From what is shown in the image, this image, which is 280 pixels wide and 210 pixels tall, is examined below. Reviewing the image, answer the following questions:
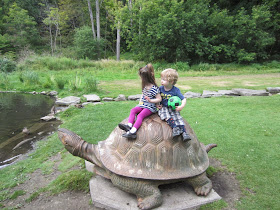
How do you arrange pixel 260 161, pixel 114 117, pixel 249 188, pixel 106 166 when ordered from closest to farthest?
pixel 106 166, pixel 249 188, pixel 260 161, pixel 114 117

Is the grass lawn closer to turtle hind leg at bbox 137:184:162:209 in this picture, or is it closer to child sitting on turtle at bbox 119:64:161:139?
turtle hind leg at bbox 137:184:162:209

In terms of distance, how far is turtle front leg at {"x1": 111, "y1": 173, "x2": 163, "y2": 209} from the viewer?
269 cm

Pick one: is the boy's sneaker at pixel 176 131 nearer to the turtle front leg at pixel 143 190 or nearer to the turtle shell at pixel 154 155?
the turtle shell at pixel 154 155

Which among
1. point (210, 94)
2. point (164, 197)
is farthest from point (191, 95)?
point (164, 197)

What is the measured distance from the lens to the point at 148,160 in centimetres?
276

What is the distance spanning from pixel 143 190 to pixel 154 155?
0.46m

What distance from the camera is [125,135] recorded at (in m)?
2.83

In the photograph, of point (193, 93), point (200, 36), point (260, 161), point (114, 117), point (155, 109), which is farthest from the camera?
point (200, 36)

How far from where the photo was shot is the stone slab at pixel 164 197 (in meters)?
2.74

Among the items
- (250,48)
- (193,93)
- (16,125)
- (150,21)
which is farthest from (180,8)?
(16,125)

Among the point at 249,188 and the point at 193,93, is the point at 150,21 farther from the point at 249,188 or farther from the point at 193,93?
the point at 249,188

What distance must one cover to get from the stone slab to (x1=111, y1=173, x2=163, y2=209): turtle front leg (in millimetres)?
100

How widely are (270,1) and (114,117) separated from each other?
20321 mm

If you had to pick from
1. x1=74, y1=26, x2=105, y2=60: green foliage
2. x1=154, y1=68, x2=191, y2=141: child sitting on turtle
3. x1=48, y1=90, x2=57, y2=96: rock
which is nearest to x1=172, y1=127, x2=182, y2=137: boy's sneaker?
x1=154, y1=68, x2=191, y2=141: child sitting on turtle
